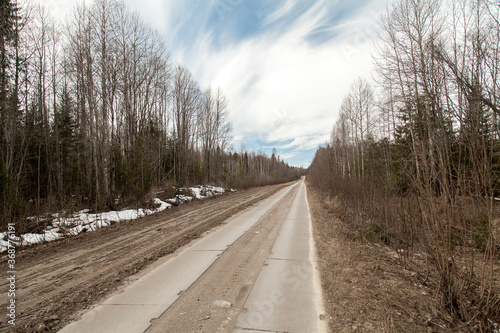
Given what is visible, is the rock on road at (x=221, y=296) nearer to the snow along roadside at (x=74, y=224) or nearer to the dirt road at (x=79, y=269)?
the dirt road at (x=79, y=269)

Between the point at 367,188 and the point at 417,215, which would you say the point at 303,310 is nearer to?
the point at 417,215

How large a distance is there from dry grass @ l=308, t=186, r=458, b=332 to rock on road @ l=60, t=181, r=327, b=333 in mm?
280

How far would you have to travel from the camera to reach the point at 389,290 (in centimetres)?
378

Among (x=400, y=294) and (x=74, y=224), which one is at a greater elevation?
(x=74, y=224)

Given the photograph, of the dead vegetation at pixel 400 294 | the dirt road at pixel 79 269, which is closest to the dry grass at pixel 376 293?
the dead vegetation at pixel 400 294

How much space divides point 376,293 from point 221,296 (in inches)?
92.8

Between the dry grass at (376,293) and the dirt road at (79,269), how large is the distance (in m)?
3.45

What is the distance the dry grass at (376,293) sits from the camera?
2883 millimetres

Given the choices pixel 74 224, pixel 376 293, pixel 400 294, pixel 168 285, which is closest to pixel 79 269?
pixel 168 285

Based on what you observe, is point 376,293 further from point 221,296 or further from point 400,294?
point 221,296

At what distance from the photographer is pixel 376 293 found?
3.68 meters

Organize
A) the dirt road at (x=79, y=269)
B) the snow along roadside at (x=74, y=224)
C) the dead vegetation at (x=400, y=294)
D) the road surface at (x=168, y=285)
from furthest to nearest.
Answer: the snow along roadside at (x=74, y=224)
the dirt road at (x=79, y=269)
the road surface at (x=168, y=285)
the dead vegetation at (x=400, y=294)

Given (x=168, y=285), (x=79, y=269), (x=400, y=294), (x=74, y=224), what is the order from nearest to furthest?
(x=400, y=294) < (x=168, y=285) < (x=79, y=269) < (x=74, y=224)

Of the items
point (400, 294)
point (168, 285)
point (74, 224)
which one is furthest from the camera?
point (74, 224)
